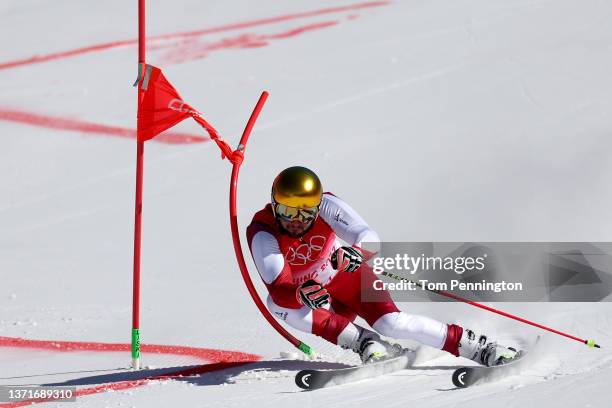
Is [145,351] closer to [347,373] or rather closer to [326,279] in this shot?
[326,279]

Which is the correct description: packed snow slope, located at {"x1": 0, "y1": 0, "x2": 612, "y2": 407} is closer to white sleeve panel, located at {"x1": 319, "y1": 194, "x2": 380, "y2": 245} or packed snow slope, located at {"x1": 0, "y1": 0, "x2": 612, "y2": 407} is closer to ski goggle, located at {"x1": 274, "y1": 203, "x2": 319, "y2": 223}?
white sleeve panel, located at {"x1": 319, "y1": 194, "x2": 380, "y2": 245}

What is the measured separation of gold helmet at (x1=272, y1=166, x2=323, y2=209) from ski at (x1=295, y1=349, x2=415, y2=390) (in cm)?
90

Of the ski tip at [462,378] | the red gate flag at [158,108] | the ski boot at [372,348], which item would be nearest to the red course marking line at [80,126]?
the red gate flag at [158,108]

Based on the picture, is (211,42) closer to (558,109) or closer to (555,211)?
(558,109)

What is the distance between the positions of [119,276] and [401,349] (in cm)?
348

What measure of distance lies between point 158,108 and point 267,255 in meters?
1.41

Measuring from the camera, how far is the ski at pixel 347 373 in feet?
18.9

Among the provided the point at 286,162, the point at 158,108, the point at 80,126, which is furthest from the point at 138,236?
the point at 80,126

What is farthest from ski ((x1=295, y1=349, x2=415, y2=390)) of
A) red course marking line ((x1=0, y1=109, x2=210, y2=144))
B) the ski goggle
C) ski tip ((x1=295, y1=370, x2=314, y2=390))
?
red course marking line ((x1=0, y1=109, x2=210, y2=144))

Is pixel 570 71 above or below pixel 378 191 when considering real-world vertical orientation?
above

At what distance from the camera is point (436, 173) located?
10344 millimetres

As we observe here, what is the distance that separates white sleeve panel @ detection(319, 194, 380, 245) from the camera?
6.20 metres

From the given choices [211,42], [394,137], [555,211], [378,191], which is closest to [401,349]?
[555,211]

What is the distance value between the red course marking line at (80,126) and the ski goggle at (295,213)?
6.03 metres
